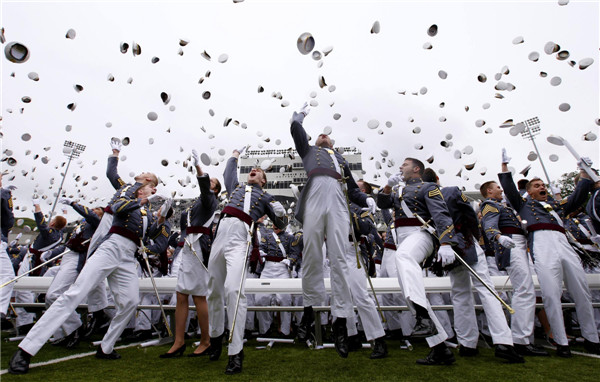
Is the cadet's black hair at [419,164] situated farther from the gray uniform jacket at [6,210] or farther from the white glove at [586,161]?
the gray uniform jacket at [6,210]

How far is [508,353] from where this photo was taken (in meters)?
4.41

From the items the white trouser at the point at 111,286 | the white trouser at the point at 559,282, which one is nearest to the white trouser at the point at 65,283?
the white trouser at the point at 111,286

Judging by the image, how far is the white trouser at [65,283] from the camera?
652cm

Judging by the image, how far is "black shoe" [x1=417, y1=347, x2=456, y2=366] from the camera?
4078 mm

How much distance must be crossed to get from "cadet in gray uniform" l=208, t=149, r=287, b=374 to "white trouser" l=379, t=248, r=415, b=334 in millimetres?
3306

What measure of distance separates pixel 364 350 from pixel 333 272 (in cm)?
220

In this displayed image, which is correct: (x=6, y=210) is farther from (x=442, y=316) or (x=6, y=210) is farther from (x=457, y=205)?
(x=442, y=316)

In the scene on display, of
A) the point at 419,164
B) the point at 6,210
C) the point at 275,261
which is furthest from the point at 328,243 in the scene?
the point at 6,210

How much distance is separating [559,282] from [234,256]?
5.06m

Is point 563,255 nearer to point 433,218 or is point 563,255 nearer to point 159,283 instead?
point 433,218

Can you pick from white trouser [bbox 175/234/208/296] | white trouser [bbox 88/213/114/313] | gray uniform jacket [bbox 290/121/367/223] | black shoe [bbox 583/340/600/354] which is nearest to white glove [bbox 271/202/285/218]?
gray uniform jacket [bbox 290/121/367/223]

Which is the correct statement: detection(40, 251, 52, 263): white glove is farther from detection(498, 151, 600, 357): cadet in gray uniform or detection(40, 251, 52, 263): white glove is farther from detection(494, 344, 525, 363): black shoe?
detection(498, 151, 600, 357): cadet in gray uniform

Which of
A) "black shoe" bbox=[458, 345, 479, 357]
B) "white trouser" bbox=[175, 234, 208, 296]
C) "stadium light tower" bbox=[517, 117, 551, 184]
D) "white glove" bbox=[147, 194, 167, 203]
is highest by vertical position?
"stadium light tower" bbox=[517, 117, 551, 184]

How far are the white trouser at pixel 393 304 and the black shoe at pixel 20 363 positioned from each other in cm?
585
